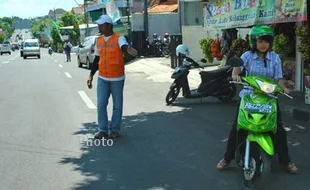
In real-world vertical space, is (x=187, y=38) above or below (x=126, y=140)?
above

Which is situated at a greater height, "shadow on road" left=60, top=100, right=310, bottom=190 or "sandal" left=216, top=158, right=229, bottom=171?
"sandal" left=216, top=158, right=229, bottom=171

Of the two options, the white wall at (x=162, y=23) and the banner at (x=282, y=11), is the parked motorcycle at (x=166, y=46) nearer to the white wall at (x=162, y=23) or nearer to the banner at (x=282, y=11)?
the white wall at (x=162, y=23)

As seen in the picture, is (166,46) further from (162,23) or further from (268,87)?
(268,87)

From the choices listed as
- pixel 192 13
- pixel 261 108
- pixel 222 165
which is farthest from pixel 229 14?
pixel 192 13

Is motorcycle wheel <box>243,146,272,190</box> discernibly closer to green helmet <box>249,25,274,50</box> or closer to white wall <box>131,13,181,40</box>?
green helmet <box>249,25,274,50</box>

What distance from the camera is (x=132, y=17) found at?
30.3 meters

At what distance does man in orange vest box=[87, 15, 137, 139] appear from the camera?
6863 millimetres

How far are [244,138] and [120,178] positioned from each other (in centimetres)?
148

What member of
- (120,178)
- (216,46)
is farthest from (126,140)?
(216,46)

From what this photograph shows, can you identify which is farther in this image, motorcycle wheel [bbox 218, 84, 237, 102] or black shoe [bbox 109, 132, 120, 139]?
motorcycle wheel [bbox 218, 84, 237, 102]

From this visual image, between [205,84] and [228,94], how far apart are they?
1.98 ft

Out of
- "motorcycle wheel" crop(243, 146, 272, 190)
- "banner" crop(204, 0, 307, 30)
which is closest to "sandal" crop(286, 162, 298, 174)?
"motorcycle wheel" crop(243, 146, 272, 190)

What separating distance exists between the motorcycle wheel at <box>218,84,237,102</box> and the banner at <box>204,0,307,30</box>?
1715 mm

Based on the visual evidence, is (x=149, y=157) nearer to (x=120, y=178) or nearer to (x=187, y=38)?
(x=120, y=178)
